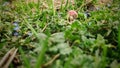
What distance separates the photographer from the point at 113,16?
1621 mm

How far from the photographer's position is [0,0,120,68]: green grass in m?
1.06

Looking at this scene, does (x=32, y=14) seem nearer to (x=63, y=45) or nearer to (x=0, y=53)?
(x=0, y=53)

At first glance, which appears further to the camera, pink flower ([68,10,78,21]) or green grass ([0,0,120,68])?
pink flower ([68,10,78,21])

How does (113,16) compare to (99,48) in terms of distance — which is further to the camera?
(113,16)

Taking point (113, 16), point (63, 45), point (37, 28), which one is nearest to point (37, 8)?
point (37, 28)

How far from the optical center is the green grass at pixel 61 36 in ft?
3.49

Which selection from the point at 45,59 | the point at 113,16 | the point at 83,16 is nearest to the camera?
the point at 45,59

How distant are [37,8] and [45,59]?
40.2 inches

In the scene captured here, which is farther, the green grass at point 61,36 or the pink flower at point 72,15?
the pink flower at point 72,15

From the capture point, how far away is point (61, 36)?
1239mm

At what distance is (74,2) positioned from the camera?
2.15 metres

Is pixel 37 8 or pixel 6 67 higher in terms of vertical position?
pixel 37 8

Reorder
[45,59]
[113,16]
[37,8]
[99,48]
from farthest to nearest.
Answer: [37,8], [113,16], [99,48], [45,59]

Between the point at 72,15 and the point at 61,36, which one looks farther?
the point at 72,15
